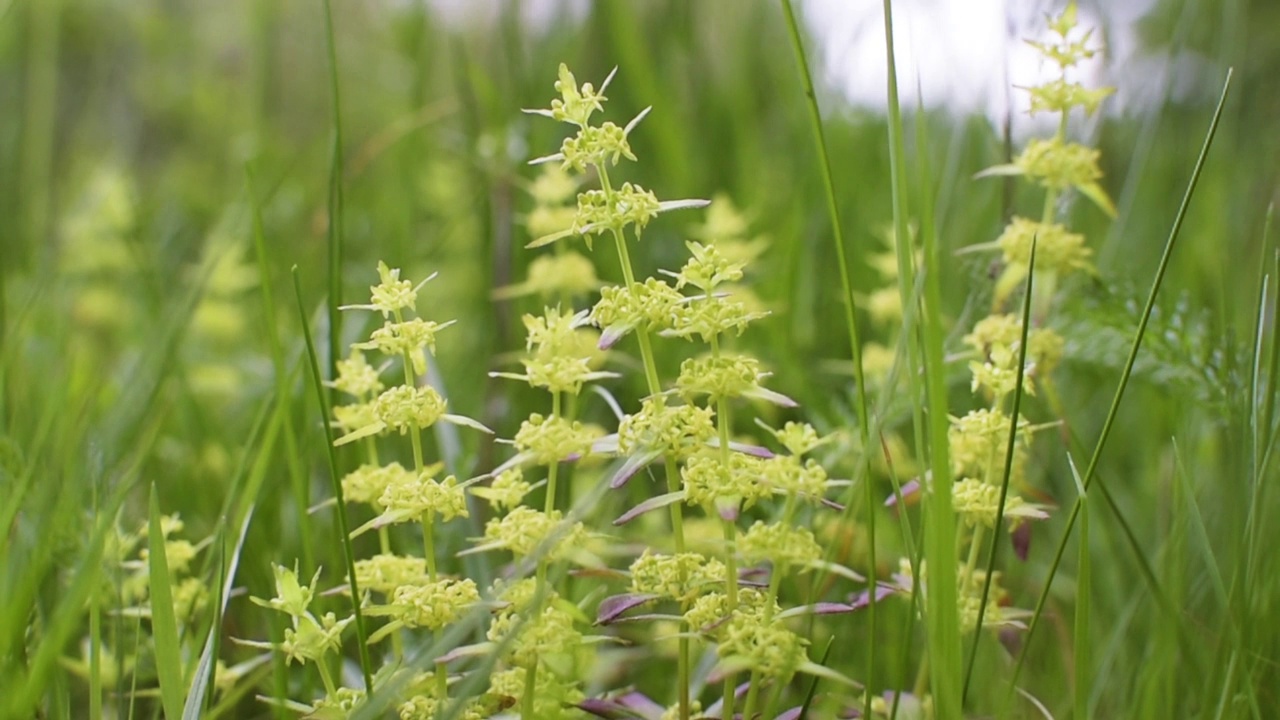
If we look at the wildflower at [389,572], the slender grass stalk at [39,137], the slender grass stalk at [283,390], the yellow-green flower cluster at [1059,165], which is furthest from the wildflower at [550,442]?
the slender grass stalk at [39,137]

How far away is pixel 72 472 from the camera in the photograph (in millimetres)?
826

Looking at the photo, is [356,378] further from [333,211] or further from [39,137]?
[39,137]

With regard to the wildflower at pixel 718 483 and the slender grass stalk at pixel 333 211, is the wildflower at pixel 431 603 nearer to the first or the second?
the wildflower at pixel 718 483

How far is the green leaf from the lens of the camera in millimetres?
623

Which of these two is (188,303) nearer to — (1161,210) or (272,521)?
(272,521)

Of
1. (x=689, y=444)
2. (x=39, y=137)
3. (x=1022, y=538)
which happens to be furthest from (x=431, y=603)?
(x=39, y=137)

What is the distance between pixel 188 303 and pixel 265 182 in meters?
1.58

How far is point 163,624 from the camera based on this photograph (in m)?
0.63

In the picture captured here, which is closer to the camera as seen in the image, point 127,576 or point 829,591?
point 127,576

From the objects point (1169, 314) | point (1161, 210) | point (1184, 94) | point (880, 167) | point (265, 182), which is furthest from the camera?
point (265, 182)

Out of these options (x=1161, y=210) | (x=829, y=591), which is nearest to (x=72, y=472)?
(x=829, y=591)

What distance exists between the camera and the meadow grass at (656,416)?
24.0 inches

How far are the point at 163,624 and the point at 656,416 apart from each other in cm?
29

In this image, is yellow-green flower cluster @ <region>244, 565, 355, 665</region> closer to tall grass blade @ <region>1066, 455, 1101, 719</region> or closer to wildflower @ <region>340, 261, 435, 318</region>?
wildflower @ <region>340, 261, 435, 318</region>
